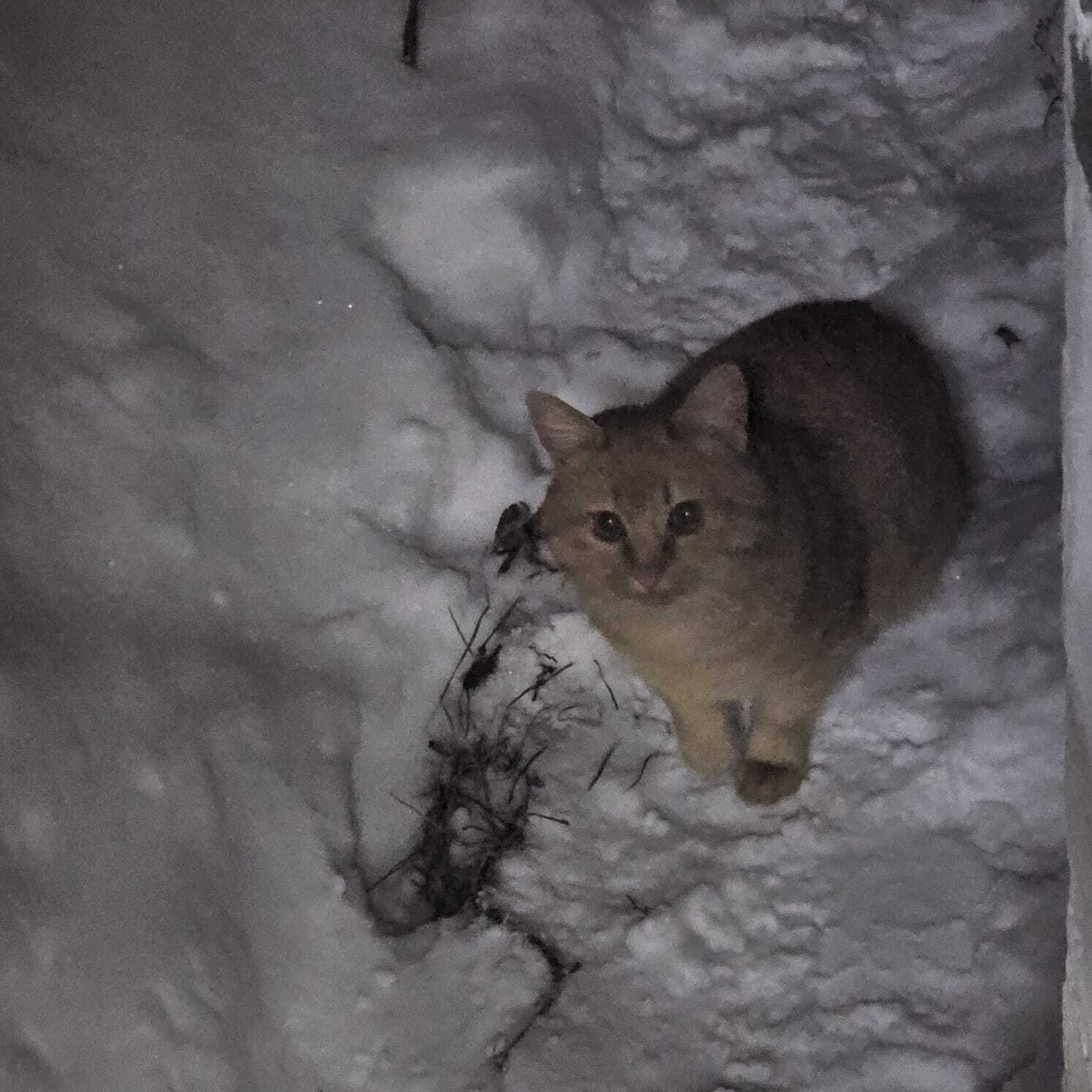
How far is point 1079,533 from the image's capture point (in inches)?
56.2

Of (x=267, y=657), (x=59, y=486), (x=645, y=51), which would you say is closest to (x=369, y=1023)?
(x=267, y=657)

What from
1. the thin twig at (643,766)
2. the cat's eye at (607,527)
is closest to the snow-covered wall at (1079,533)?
the cat's eye at (607,527)

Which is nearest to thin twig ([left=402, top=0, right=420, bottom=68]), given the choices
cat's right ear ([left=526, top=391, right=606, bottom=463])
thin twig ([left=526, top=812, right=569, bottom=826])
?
cat's right ear ([left=526, top=391, right=606, bottom=463])

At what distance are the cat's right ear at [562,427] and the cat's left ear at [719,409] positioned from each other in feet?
0.51

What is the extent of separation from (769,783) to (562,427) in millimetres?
949

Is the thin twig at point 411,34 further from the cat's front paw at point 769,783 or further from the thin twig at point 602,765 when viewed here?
the cat's front paw at point 769,783

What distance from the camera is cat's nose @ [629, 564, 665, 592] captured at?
2.10 m

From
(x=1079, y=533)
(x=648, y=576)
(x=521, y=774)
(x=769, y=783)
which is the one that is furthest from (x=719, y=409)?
(x=521, y=774)

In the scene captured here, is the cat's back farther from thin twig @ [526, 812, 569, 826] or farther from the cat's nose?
thin twig @ [526, 812, 569, 826]

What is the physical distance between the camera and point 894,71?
11.7 feet

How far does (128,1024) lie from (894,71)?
A: 10.8 feet

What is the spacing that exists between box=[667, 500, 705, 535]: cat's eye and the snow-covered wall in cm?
69

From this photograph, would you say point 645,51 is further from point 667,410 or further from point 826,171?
point 667,410

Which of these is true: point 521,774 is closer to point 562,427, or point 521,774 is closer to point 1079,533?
point 562,427
